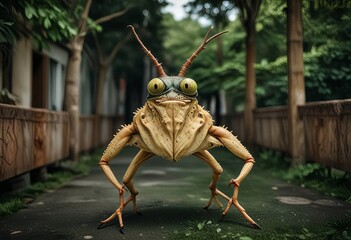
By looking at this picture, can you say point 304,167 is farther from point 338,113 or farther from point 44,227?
point 44,227

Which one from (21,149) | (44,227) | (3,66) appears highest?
(3,66)

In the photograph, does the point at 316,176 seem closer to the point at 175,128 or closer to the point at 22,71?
the point at 175,128

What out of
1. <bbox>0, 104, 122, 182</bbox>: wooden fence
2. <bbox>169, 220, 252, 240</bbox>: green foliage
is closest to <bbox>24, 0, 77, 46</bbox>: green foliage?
<bbox>0, 104, 122, 182</bbox>: wooden fence

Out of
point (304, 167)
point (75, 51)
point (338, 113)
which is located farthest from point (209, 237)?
point (75, 51)

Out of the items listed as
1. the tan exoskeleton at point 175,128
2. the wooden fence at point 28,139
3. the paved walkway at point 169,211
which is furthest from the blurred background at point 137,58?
→ the tan exoskeleton at point 175,128

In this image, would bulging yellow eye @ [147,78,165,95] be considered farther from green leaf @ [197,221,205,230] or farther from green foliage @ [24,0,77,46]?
green foliage @ [24,0,77,46]

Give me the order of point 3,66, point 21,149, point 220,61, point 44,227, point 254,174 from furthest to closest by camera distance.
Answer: point 220,61, point 254,174, point 3,66, point 21,149, point 44,227
